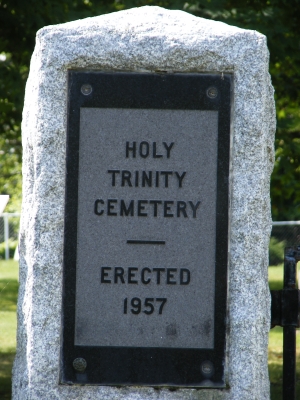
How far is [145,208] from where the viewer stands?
2924 millimetres

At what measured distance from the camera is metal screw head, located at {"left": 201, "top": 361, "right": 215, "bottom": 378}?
2.89 metres

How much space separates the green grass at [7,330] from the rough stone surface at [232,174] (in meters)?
2.62

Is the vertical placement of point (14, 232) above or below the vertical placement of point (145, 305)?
above

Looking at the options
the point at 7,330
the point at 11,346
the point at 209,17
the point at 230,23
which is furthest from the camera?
the point at 7,330

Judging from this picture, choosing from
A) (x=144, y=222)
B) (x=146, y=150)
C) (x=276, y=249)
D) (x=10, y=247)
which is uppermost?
(x=146, y=150)

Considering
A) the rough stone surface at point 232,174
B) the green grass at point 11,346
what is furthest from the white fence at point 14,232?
the rough stone surface at point 232,174

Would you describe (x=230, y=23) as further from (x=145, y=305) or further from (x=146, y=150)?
(x=145, y=305)

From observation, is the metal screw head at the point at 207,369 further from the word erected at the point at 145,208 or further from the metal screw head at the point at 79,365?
the word erected at the point at 145,208

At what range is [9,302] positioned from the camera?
10.6 meters

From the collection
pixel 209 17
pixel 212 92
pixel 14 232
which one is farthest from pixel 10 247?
pixel 212 92

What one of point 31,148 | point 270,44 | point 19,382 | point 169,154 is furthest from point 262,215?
point 270,44

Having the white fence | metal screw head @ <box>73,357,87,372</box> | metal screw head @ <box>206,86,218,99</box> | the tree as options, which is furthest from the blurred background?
the white fence

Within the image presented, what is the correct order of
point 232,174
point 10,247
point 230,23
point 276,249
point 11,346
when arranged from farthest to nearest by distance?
point 10,247, point 276,249, point 11,346, point 230,23, point 232,174

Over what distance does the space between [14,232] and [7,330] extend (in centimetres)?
1065
